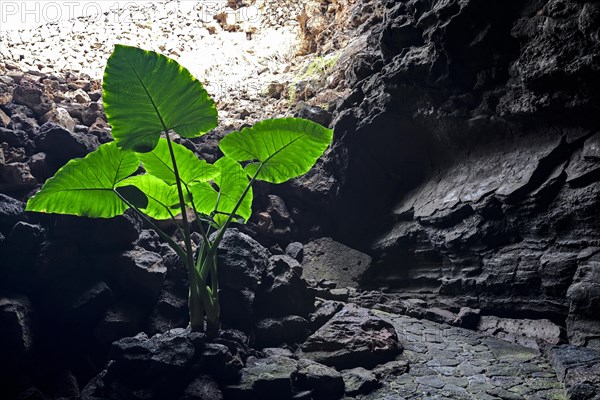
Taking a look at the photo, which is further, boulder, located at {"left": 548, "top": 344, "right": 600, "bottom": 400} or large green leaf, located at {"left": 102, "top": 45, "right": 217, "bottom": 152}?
large green leaf, located at {"left": 102, "top": 45, "right": 217, "bottom": 152}

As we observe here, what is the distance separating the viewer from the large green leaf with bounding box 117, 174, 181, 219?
16.1 ft

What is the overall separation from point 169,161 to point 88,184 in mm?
908

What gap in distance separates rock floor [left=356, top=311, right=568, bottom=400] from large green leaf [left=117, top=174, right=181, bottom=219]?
3154mm

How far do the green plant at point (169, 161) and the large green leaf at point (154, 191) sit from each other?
0.01m

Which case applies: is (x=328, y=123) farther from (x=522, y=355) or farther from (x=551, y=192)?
(x=522, y=355)

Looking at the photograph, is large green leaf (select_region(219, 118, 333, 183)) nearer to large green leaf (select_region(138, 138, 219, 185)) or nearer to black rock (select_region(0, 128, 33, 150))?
large green leaf (select_region(138, 138, 219, 185))

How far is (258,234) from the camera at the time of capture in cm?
687

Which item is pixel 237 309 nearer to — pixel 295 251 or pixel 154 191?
pixel 154 191

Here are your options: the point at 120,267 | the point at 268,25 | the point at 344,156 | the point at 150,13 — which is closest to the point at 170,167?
the point at 120,267

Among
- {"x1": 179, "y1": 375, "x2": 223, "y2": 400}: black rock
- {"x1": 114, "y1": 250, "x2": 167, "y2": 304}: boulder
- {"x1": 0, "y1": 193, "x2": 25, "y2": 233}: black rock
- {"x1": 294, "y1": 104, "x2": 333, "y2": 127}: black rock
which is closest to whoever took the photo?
{"x1": 179, "y1": 375, "x2": 223, "y2": 400}: black rock

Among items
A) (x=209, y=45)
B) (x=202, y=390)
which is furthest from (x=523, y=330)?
(x=209, y=45)

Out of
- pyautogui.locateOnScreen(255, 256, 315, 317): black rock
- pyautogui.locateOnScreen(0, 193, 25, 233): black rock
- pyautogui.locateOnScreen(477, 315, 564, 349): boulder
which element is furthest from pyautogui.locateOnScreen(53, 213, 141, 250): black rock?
pyautogui.locateOnScreen(477, 315, 564, 349): boulder

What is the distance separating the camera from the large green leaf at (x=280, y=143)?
457cm

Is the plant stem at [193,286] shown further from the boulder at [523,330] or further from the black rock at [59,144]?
the boulder at [523,330]
